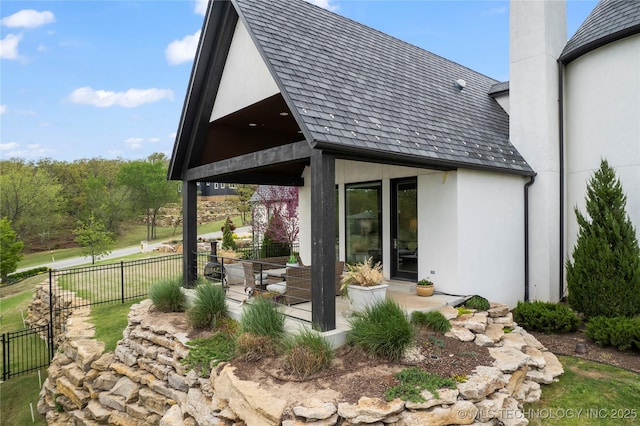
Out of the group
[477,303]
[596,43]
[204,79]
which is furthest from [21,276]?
[596,43]

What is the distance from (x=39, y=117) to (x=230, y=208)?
20.2m

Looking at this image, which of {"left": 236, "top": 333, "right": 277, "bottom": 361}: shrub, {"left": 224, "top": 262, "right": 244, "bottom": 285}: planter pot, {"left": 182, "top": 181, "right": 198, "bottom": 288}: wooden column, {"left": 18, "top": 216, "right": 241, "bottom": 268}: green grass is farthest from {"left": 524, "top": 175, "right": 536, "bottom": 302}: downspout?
{"left": 18, "top": 216, "right": 241, "bottom": 268}: green grass

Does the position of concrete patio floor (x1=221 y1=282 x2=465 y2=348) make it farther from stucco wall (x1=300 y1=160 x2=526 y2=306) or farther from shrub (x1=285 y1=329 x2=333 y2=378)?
stucco wall (x1=300 y1=160 x2=526 y2=306)

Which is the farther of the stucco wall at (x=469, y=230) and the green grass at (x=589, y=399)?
the stucco wall at (x=469, y=230)

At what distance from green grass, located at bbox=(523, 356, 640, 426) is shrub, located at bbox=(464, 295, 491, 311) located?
1.62m

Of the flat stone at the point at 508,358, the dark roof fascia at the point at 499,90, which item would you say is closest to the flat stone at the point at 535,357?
the flat stone at the point at 508,358

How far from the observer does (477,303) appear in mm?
7113

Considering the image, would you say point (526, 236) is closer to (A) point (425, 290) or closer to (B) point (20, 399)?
(A) point (425, 290)

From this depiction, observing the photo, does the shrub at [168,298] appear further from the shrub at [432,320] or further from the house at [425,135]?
the shrub at [432,320]

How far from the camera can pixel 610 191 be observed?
708 cm

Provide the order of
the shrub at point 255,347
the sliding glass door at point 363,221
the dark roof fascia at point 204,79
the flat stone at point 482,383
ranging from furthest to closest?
the sliding glass door at point 363,221, the dark roof fascia at point 204,79, the shrub at point 255,347, the flat stone at point 482,383

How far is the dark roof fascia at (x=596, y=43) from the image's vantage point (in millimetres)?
7674

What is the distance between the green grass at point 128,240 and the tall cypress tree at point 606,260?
91.7ft

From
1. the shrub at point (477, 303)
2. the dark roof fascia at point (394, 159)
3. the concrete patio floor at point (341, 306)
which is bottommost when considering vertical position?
the shrub at point (477, 303)
